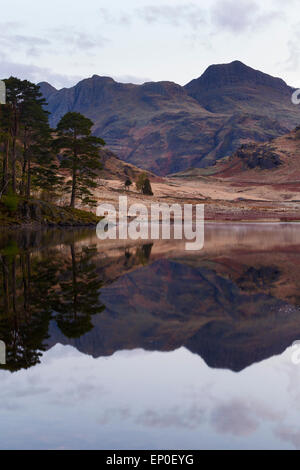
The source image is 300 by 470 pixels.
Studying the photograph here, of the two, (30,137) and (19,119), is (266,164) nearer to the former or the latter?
(30,137)

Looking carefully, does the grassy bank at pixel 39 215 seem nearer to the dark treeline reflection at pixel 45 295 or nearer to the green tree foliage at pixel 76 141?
the green tree foliage at pixel 76 141

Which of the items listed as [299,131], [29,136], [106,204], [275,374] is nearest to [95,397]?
[275,374]

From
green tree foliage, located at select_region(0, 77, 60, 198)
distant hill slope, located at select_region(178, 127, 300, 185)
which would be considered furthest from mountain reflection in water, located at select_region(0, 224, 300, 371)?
distant hill slope, located at select_region(178, 127, 300, 185)

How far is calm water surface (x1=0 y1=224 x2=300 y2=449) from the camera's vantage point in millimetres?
4367

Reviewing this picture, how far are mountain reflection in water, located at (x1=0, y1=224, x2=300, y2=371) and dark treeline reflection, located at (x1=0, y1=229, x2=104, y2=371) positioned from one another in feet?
0.05

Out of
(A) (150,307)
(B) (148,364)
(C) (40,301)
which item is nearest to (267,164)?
(A) (150,307)

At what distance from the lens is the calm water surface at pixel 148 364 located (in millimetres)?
4367

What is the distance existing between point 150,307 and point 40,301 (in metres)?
2.25

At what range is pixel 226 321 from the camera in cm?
853

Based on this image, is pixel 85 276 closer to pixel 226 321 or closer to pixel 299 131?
pixel 226 321

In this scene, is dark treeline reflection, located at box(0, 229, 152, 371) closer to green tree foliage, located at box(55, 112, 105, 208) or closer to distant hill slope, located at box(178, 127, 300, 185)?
green tree foliage, located at box(55, 112, 105, 208)

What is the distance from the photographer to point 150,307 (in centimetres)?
994

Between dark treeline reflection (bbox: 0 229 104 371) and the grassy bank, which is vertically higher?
the grassy bank

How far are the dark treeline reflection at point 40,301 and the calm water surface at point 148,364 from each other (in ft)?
0.08
